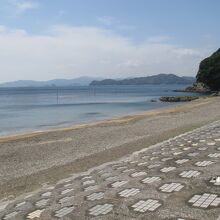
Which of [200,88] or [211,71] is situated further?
[200,88]

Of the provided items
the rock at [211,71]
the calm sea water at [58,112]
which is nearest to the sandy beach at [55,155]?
the calm sea water at [58,112]

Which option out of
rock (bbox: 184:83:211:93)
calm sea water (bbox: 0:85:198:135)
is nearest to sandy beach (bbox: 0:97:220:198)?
calm sea water (bbox: 0:85:198:135)

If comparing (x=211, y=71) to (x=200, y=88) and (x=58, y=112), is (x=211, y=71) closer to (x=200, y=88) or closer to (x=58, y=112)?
(x=200, y=88)

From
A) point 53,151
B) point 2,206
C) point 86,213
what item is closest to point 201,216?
point 86,213

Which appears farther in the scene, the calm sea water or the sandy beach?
the calm sea water

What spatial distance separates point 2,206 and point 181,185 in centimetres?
370

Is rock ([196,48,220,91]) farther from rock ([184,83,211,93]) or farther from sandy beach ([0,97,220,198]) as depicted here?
sandy beach ([0,97,220,198])

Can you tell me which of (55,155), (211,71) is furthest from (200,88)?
(55,155)

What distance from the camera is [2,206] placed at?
7.82m

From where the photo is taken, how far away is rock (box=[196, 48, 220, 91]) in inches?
3578

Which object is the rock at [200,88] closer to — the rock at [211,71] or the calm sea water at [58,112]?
the rock at [211,71]

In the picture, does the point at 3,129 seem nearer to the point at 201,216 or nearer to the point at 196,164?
the point at 196,164

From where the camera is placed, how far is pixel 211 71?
91875mm

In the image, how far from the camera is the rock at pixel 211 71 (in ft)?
298
